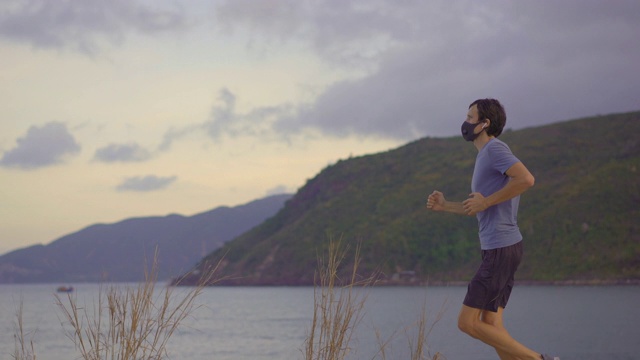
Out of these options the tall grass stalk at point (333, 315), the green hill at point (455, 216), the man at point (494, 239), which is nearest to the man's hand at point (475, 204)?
the man at point (494, 239)

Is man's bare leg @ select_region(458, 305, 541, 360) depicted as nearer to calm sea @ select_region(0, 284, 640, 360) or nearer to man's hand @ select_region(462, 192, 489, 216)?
man's hand @ select_region(462, 192, 489, 216)

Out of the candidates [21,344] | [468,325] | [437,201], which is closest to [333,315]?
[468,325]

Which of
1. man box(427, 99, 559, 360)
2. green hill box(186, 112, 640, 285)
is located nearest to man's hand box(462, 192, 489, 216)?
man box(427, 99, 559, 360)

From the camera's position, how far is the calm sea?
33844 mm

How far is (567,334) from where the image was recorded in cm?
4497

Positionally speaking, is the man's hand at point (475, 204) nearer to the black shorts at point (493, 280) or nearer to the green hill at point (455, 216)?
the black shorts at point (493, 280)

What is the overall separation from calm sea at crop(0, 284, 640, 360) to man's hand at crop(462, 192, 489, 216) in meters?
11.0

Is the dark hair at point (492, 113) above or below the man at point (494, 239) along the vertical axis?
above

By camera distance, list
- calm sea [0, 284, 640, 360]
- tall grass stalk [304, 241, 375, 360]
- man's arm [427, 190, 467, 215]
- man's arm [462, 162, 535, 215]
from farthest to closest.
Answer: calm sea [0, 284, 640, 360]
man's arm [427, 190, 467, 215]
man's arm [462, 162, 535, 215]
tall grass stalk [304, 241, 375, 360]

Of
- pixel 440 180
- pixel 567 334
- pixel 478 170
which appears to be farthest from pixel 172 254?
pixel 478 170

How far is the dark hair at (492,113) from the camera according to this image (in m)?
4.93

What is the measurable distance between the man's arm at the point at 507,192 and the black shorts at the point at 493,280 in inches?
9.6

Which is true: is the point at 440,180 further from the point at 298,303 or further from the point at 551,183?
the point at 298,303

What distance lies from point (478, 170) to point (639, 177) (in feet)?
291
